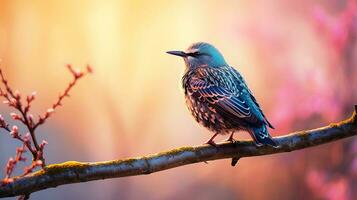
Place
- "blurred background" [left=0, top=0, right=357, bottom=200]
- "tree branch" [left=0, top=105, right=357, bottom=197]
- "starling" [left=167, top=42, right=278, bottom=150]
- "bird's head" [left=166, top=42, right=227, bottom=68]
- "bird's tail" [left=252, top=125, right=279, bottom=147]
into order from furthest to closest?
"blurred background" [left=0, top=0, right=357, bottom=200]
"bird's head" [left=166, top=42, right=227, bottom=68]
"starling" [left=167, top=42, right=278, bottom=150]
"bird's tail" [left=252, top=125, right=279, bottom=147]
"tree branch" [left=0, top=105, right=357, bottom=197]

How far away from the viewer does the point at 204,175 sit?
285 centimetres

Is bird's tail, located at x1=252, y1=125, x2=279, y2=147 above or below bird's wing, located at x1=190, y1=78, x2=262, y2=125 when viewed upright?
below

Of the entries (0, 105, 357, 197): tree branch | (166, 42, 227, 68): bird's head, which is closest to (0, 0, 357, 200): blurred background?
(166, 42, 227, 68): bird's head

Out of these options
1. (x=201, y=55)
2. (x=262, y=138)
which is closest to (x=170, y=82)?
(x=201, y=55)

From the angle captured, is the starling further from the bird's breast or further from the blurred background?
the blurred background

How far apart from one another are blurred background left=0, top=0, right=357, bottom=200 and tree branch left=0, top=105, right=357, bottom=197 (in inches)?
48.0

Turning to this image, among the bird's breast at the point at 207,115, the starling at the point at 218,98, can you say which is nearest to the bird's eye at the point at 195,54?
the starling at the point at 218,98

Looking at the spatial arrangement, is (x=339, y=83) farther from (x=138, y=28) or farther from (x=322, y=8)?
(x=138, y=28)

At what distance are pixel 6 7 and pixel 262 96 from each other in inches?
53.1

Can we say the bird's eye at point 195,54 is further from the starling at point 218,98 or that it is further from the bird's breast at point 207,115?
the bird's breast at point 207,115

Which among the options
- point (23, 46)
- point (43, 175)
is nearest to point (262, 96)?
point (23, 46)

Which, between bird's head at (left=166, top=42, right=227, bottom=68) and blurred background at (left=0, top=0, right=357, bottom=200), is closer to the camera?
bird's head at (left=166, top=42, right=227, bottom=68)

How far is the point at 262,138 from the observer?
5.04 ft

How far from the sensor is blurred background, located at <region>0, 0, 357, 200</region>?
9.31ft
